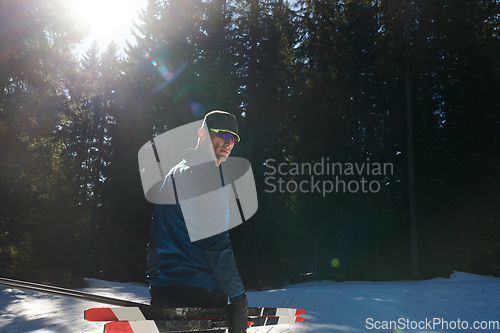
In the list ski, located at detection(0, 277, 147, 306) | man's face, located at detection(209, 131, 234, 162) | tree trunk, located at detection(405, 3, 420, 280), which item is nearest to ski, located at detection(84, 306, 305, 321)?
ski, located at detection(0, 277, 147, 306)

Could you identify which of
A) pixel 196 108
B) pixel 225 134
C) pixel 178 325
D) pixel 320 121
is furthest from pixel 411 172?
pixel 178 325

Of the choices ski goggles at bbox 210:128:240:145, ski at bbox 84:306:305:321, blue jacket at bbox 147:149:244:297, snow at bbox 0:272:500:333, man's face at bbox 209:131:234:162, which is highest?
ski goggles at bbox 210:128:240:145

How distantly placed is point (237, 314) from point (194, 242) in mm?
505

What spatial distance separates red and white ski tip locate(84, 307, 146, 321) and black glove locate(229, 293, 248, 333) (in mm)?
554

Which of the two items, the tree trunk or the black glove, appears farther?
the tree trunk

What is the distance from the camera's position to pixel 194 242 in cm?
215

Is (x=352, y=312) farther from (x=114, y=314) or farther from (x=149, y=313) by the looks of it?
(x=114, y=314)

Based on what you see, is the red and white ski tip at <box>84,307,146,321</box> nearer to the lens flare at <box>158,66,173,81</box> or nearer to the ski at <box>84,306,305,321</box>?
the ski at <box>84,306,305,321</box>

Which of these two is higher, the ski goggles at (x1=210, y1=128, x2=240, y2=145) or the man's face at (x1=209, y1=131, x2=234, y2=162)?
the ski goggles at (x1=210, y1=128, x2=240, y2=145)

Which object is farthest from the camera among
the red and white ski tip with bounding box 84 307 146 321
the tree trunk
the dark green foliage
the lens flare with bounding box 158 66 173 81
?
the lens flare with bounding box 158 66 173 81

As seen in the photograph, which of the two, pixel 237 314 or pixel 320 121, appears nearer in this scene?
pixel 237 314

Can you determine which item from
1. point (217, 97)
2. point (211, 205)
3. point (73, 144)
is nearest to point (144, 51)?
point (217, 97)

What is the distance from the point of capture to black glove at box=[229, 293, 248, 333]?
2.09m

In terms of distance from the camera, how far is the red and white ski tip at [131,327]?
6.73 feet
